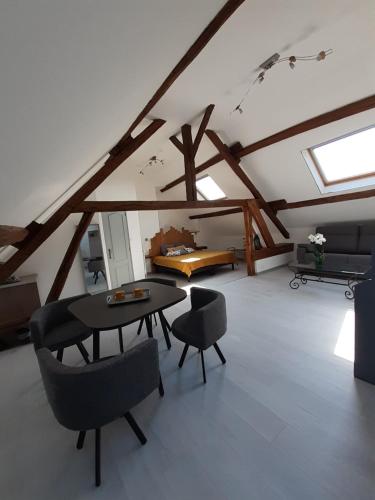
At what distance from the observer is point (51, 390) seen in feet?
4.18

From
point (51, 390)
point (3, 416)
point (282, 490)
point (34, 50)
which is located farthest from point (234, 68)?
point (3, 416)

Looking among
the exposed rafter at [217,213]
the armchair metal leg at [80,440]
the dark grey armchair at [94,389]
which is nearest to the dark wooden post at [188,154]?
the exposed rafter at [217,213]

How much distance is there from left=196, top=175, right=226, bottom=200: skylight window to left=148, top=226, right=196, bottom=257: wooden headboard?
139 centimetres

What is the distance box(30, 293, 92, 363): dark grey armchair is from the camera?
1926 millimetres

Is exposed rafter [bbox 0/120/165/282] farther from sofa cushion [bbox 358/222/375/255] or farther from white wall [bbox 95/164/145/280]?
sofa cushion [bbox 358/222/375/255]

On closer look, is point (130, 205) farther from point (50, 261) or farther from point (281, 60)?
point (281, 60)

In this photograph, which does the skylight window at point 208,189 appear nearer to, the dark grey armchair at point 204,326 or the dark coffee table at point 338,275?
the dark coffee table at point 338,275

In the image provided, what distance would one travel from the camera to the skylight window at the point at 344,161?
3.65 m

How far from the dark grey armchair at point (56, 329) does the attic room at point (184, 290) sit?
0.08ft

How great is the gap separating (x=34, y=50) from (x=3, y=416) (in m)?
2.54

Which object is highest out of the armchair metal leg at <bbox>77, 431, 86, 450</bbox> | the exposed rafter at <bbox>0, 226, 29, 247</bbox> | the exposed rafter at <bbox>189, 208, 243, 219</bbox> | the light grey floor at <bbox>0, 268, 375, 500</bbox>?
the exposed rafter at <bbox>189, 208, 243, 219</bbox>

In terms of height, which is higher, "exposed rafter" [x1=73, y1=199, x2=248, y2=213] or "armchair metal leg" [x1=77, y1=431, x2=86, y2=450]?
"exposed rafter" [x1=73, y1=199, x2=248, y2=213]

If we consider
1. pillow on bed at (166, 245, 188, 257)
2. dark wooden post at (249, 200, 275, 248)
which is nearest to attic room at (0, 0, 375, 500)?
dark wooden post at (249, 200, 275, 248)

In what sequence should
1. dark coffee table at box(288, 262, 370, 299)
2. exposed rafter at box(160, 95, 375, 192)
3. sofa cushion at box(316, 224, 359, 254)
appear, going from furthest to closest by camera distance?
sofa cushion at box(316, 224, 359, 254), dark coffee table at box(288, 262, 370, 299), exposed rafter at box(160, 95, 375, 192)
